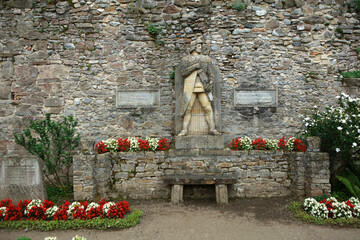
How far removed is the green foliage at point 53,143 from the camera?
23.2 ft

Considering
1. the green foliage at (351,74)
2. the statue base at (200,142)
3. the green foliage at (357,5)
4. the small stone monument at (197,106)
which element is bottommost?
the statue base at (200,142)

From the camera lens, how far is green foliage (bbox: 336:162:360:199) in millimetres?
5824

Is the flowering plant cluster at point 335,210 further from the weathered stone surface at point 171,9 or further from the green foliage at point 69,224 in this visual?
the weathered stone surface at point 171,9

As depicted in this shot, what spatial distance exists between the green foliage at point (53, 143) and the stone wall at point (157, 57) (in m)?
0.75

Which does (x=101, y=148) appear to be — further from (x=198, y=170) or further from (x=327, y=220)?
(x=327, y=220)

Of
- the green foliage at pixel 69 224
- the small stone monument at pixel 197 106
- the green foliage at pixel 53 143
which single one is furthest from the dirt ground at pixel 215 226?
the green foliage at pixel 53 143

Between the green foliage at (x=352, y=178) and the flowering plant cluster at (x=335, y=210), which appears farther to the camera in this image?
the green foliage at (x=352, y=178)

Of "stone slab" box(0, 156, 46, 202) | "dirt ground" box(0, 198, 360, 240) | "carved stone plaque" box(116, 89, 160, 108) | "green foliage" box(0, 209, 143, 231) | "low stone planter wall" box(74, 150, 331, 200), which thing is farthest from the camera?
"carved stone plaque" box(116, 89, 160, 108)

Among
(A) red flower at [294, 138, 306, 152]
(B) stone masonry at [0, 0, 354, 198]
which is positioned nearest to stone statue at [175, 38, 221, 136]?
(B) stone masonry at [0, 0, 354, 198]

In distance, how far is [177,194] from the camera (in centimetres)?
616

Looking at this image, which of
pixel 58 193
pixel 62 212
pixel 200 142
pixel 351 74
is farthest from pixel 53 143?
pixel 351 74

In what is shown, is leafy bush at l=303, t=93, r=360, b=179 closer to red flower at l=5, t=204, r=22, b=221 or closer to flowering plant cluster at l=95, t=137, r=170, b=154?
flowering plant cluster at l=95, t=137, r=170, b=154

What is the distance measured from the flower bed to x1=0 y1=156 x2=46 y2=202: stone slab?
396 mm

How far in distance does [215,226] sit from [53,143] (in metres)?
5.62
